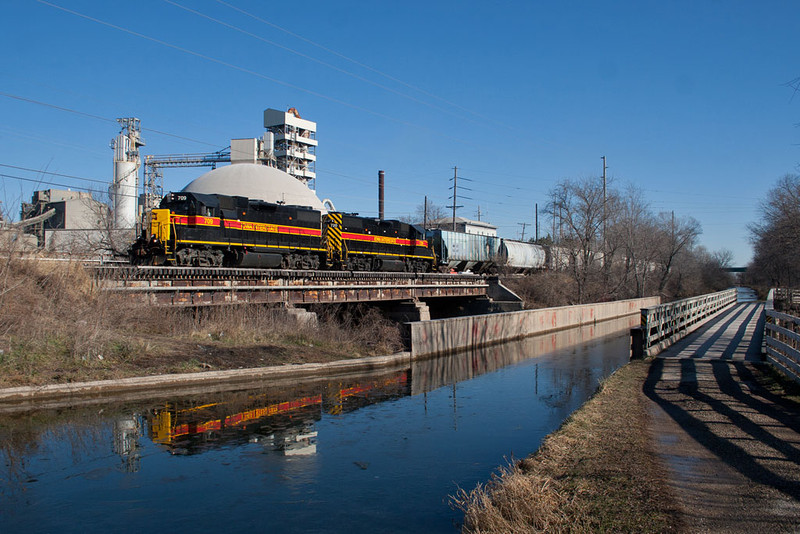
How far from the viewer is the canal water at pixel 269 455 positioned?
7086 millimetres

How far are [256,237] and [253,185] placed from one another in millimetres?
31612

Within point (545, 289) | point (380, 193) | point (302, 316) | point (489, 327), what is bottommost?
point (489, 327)

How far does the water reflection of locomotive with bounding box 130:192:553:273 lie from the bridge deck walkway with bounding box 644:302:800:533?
1876cm

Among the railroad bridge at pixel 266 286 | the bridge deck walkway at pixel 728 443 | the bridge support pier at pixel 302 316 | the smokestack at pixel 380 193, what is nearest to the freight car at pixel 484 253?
the railroad bridge at pixel 266 286

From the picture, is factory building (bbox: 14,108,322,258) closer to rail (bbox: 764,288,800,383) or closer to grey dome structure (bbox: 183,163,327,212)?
grey dome structure (bbox: 183,163,327,212)

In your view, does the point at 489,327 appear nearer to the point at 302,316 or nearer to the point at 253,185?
the point at 302,316

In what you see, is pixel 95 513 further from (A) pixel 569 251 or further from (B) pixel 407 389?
(A) pixel 569 251

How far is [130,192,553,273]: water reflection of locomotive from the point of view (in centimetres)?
2503

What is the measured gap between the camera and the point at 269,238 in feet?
94.6

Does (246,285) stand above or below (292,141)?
below

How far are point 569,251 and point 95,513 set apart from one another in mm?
51587

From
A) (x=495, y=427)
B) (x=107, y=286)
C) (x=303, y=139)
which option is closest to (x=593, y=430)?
(x=495, y=427)

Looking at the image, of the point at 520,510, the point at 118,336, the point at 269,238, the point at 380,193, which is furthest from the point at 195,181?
the point at 520,510

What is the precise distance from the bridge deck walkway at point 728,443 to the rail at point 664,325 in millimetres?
1949
